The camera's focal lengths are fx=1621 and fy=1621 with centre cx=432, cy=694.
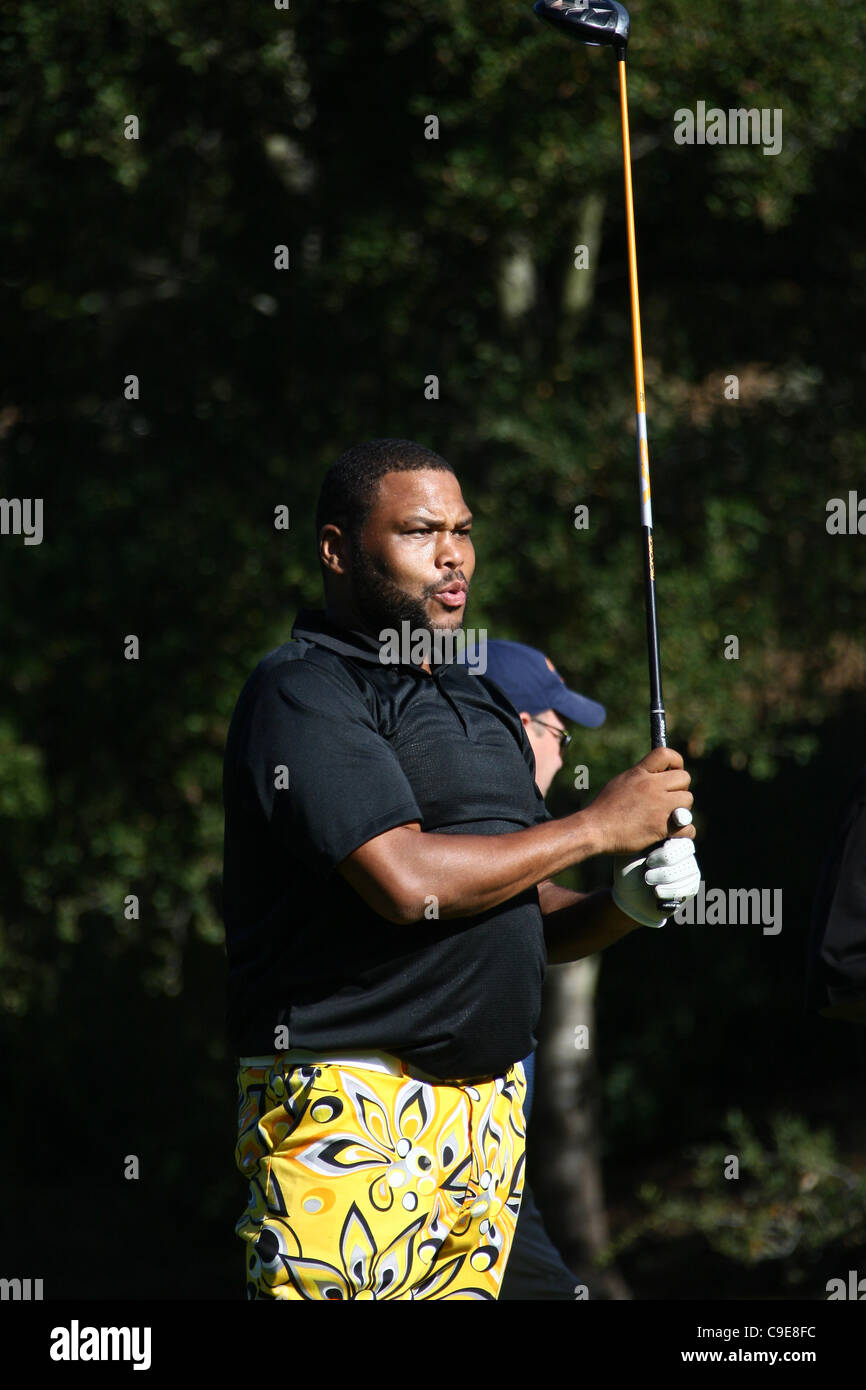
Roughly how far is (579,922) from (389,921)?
0.57 m

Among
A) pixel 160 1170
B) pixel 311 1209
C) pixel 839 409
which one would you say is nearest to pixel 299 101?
pixel 839 409

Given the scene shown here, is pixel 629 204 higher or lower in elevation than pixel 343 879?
higher

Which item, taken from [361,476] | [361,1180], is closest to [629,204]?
[361,476]

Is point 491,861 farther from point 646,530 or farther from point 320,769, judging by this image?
point 646,530

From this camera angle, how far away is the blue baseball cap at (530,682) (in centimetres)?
366

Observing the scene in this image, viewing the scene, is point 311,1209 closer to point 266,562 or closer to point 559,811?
point 266,562

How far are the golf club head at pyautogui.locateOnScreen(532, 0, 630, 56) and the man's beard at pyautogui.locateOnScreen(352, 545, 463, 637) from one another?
3.86 feet

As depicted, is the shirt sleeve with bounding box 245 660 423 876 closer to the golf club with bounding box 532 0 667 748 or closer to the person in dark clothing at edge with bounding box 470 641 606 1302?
the golf club with bounding box 532 0 667 748

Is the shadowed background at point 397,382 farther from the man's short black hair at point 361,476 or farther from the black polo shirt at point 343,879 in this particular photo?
the black polo shirt at point 343,879

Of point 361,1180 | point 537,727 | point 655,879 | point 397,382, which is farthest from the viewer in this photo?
point 397,382

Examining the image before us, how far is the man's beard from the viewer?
272 centimetres

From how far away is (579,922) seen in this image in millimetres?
2947
